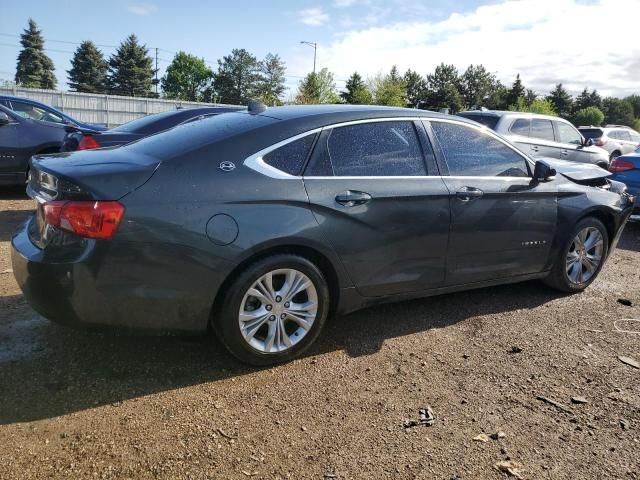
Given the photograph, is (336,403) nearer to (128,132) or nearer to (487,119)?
(128,132)

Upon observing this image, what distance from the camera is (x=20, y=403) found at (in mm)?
2715

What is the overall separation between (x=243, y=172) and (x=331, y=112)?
88 centimetres

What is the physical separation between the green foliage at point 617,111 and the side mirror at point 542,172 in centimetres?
9750

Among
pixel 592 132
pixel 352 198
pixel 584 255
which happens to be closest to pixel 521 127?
pixel 584 255

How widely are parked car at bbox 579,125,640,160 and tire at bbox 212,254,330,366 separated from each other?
16518 mm

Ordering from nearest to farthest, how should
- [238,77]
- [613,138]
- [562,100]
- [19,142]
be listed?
[19,142]
[613,138]
[562,100]
[238,77]

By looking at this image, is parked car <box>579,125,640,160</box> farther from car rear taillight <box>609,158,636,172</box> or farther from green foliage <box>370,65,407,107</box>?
green foliage <box>370,65,407,107</box>

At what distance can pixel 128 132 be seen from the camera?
6.79 meters

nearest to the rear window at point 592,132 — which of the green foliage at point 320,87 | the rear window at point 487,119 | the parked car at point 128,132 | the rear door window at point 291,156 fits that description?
the rear window at point 487,119

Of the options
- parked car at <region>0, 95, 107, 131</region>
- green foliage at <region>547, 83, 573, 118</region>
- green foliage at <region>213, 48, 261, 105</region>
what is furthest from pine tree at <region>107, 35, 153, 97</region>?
parked car at <region>0, 95, 107, 131</region>

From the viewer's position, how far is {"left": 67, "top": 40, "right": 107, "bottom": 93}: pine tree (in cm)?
7694

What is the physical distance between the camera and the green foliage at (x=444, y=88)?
280ft

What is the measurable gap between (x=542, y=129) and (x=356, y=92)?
50348 mm

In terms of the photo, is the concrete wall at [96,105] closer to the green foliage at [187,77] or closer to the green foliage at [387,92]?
the green foliage at [387,92]
